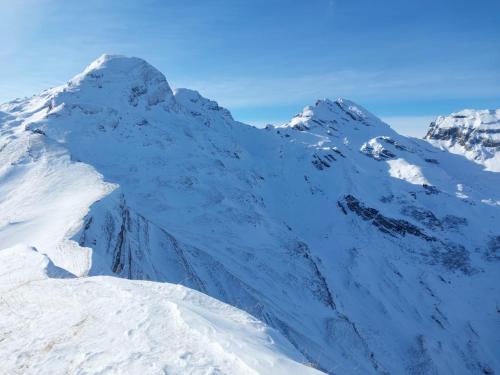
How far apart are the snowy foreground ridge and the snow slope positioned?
5 centimetres

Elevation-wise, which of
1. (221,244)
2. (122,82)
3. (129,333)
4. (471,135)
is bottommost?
(221,244)

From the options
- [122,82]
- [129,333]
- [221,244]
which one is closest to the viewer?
[129,333]

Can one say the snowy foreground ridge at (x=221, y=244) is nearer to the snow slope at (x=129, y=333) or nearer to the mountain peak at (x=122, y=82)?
the snow slope at (x=129, y=333)

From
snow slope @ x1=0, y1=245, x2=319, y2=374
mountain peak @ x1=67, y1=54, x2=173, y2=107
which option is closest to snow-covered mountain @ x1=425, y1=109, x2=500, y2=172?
mountain peak @ x1=67, y1=54, x2=173, y2=107

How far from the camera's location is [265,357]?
796cm

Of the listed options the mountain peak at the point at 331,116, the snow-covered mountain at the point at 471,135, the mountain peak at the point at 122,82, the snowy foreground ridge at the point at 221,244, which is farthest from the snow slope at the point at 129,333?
the snow-covered mountain at the point at 471,135

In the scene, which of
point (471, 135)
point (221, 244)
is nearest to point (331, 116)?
point (471, 135)

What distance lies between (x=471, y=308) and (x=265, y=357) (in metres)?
81.4

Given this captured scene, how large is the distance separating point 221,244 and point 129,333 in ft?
168

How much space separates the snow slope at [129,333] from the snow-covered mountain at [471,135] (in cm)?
16034

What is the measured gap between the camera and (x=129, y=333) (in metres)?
8.96

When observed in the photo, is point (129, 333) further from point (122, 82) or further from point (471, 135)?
point (471, 135)

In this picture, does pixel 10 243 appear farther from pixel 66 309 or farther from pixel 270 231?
pixel 270 231

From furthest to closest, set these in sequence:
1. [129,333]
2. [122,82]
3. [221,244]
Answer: [122,82]
[221,244]
[129,333]
